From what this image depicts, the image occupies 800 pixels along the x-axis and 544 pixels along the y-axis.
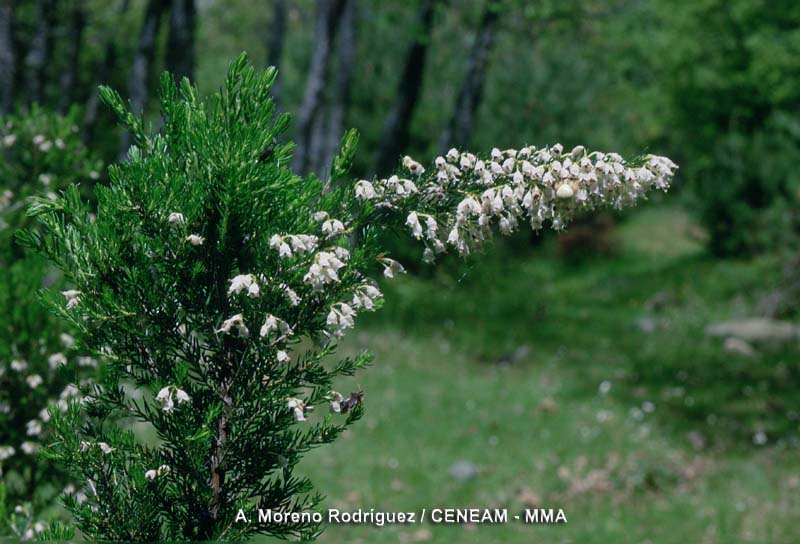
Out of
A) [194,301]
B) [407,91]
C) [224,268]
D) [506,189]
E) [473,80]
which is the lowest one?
[194,301]

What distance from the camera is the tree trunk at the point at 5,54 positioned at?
10453 mm

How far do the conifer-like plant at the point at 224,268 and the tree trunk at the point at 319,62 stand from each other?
13.2 m

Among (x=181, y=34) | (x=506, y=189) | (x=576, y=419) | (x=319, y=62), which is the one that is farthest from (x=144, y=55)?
(x=506, y=189)

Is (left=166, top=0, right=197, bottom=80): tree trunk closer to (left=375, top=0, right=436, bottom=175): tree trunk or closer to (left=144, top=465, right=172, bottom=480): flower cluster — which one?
(left=375, top=0, right=436, bottom=175): tree trunk

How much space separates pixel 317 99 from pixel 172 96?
14.1 m

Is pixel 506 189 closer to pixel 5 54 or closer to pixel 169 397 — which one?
pixel 169 397

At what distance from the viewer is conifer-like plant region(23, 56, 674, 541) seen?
301 cm

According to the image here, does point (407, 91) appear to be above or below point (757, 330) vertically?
above

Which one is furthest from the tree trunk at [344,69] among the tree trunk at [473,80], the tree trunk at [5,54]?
the tree trunk at [5,54]

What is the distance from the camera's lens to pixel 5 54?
10602mm

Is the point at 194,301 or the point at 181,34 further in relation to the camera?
the point at 181,34

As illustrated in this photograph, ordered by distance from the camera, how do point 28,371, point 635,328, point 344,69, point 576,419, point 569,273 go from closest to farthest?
point 28,371 < point 576,419 < point 635,328 < point 344,69 < point 569,273

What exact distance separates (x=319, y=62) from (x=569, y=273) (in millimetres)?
14002

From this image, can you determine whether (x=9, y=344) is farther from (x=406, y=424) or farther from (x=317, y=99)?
(x=317, y=99)
